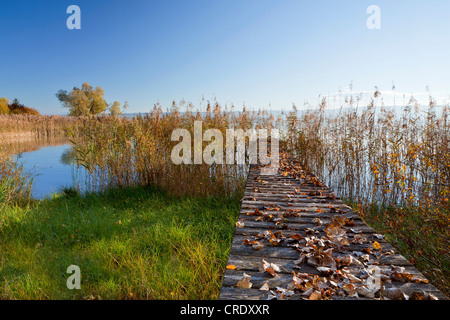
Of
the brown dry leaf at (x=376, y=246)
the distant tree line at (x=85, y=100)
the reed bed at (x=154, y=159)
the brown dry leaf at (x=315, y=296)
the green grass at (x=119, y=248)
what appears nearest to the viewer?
the brown dry leaf at (x=315, y=296)

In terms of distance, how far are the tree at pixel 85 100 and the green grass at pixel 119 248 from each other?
2678 cm

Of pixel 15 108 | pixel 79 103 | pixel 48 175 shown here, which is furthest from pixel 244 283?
pixel 15 108

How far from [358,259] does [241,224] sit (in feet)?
3.87

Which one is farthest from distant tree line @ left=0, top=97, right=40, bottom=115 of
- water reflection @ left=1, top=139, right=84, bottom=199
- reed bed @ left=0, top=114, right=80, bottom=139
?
water reflection @ left=1, top=139, right=84, bottom=199

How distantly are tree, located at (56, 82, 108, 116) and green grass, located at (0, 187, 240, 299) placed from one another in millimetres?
26780

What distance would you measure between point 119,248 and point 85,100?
3149 centimetres

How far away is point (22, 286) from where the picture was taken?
2.83 metres

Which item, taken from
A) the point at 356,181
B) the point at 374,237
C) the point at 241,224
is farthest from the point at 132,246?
the point at 356,181

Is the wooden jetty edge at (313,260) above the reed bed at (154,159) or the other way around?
the other way around

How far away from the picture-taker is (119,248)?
3.58 meters

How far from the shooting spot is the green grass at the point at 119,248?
2846 millimetres

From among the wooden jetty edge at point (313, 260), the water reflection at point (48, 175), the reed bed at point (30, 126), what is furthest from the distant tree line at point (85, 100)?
the wooden jetty edge at point (313, 260)

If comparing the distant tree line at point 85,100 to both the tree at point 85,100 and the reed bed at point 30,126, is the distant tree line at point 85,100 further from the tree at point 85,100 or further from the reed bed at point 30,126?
the reed bed at point 30,126
